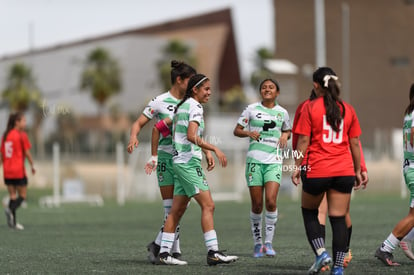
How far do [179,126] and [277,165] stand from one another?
184 centimetres

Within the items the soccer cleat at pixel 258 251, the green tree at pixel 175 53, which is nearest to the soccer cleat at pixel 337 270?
the soccer cleat at pixel 258 251

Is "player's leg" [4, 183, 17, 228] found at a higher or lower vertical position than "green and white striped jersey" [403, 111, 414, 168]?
lower

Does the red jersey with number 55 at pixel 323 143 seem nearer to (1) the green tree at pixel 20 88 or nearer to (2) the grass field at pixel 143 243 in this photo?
(2) the grass field at pixel 143 243

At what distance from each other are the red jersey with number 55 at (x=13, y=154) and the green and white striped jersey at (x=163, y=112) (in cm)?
709

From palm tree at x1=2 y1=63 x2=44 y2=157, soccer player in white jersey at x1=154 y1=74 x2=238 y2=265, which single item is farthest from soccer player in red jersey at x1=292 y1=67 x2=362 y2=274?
palm tree at x1=2 y1=63 x2=44 y2=157

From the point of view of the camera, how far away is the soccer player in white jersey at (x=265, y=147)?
1194 cm

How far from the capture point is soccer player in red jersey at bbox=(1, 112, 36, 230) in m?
17.8

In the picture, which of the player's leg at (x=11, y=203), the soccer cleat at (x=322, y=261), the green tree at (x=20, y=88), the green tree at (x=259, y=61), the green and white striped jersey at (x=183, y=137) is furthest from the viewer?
the green tree at (x=259, y=61)

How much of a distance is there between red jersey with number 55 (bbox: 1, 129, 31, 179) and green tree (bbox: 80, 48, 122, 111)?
76.3 m

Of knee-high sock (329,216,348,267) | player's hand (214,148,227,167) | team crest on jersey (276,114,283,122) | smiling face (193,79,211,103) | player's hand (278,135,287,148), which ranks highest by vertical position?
smiling face (193,79,211,103)

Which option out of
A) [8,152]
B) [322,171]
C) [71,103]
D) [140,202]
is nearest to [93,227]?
[8,152]

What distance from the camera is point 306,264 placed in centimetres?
1074

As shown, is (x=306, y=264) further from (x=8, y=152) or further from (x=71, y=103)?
(x=71, y=103)

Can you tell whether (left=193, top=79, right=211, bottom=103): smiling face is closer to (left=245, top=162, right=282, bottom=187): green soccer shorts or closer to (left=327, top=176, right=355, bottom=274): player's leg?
(left=245, top=162, right=282, bottom=187): green soccer shorts
